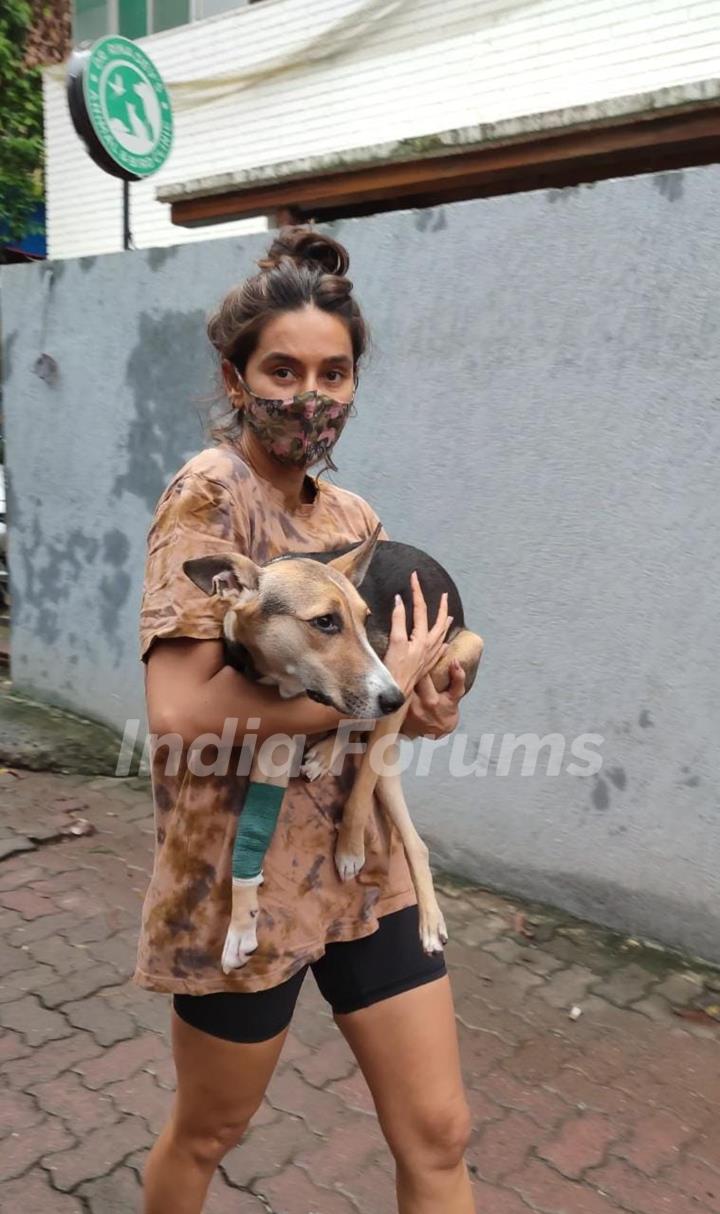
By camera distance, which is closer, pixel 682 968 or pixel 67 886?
pixel 682 968

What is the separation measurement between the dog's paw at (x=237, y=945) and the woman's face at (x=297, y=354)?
935 mm

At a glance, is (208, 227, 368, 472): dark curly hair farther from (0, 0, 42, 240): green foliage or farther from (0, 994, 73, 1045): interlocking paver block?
(0, 0, 42, 240): green foliage

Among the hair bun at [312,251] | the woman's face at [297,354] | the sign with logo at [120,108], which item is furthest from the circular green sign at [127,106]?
the woman's face at [297,354]

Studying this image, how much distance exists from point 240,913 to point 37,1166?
1.54m

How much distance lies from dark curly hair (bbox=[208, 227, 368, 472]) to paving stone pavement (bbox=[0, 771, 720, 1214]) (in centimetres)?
206

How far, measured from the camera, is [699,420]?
3422 mm

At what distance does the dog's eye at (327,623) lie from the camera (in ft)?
5.17

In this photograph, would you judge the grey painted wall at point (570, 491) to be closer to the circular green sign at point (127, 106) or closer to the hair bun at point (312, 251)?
the circular green sign at point (127, 106)

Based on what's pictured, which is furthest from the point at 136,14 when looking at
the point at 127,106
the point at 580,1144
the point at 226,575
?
the point at 580,1144

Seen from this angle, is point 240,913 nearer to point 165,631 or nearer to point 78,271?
point 165,631

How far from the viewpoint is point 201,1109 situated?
177 cm

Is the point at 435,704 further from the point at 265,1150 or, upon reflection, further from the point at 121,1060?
the point at 121,1060

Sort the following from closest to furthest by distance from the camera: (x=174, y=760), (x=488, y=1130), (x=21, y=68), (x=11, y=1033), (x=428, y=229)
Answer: (x=174, y=760) < (x=488, y=1130) < (x=11, y=1033) < (x=428, y=229) < (x=21, y=68)

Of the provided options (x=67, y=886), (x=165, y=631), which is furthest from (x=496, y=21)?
(x=165, y=631)
